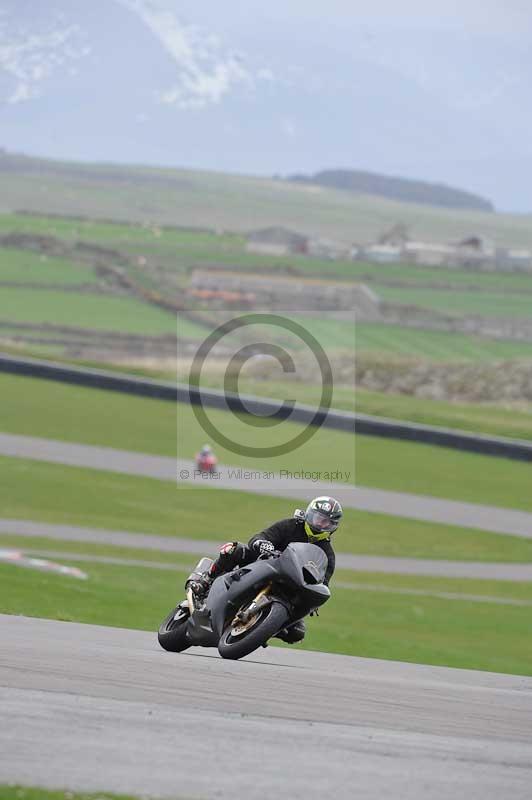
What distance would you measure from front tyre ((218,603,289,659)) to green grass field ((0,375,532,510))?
23.6 meters

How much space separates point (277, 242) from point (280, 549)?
166 metres

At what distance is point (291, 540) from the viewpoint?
1237cm

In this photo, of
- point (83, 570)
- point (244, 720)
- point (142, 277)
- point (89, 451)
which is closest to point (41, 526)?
point (83, 570)

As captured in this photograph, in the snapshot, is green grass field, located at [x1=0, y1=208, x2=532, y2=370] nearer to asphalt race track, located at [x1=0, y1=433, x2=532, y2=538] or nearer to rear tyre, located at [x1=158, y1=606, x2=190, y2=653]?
asphalt race track, located at [x1=0, y1=433, x2=532, y2=538]

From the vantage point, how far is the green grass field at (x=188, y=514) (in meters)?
27.3

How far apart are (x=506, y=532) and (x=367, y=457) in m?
8.63

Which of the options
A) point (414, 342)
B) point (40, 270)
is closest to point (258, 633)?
point (414, 342)

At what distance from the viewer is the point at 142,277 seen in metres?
115

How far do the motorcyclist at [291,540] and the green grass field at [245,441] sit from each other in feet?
74.5

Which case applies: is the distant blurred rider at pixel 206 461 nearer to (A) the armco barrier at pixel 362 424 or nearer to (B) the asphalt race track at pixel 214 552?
(B) the asphalt race track at pixel 214 552

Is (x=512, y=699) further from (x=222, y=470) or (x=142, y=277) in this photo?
(x=142, y=277)

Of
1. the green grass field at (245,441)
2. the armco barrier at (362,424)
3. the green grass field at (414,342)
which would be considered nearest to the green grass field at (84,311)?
the green grass field at (414,342)

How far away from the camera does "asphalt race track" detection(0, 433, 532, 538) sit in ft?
106

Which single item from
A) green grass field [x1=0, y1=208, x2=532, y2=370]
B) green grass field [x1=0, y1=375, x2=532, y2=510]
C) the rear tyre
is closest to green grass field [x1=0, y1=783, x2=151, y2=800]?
the rear tyre
